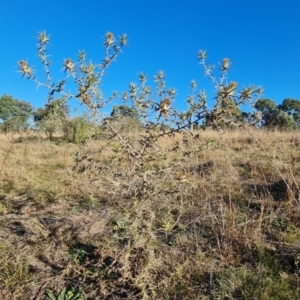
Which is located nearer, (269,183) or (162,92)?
(162,92)

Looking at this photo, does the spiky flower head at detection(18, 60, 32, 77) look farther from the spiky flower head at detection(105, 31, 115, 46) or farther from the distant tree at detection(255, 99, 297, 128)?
the distant tree at detection(255, 99, 297, 128)

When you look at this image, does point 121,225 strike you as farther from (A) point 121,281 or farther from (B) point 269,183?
(B) point 269,183

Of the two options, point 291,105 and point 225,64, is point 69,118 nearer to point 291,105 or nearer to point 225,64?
point 225,64

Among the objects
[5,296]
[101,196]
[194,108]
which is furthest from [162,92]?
[101,196]

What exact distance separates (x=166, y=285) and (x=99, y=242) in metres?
0.85

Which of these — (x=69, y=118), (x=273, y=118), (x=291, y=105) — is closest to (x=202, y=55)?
(x=69, y=118)

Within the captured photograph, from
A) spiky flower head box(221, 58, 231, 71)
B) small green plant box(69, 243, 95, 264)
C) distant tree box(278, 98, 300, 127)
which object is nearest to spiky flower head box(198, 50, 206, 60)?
spiky flower head box(221, 58, 231, 71)

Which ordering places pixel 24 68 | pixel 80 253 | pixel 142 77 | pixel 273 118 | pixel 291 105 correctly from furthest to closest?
pixel 291 105 < pixel 273 118 < pixel 80 253 < pixel 142 77 < pixel 24 68

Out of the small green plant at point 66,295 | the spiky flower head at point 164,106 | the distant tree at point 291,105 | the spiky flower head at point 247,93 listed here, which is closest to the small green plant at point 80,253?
the small green plant at point 66,295

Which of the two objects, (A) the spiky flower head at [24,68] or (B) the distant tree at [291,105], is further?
(B) the distant tree at [291,105]

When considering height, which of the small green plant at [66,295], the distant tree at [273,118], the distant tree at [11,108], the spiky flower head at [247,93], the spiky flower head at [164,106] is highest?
the distant tree at [11,108]

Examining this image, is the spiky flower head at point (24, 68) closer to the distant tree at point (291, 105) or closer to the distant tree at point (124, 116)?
the distant tree at point (124, 116)

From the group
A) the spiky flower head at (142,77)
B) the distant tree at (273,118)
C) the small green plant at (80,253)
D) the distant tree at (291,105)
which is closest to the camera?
the spiky flower head at (142,77)

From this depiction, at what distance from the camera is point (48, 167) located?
20.5ft
